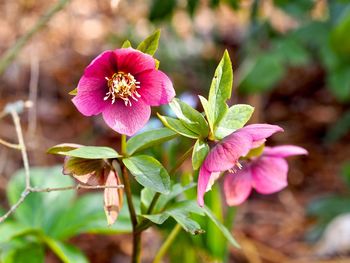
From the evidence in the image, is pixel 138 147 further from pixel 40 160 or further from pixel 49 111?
pixel 49 111

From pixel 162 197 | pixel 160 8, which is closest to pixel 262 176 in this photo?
→ pixel 162 197

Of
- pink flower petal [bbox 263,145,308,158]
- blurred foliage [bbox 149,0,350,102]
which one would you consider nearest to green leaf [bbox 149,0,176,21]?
blurred foliage [bbox 149,0,350,102]

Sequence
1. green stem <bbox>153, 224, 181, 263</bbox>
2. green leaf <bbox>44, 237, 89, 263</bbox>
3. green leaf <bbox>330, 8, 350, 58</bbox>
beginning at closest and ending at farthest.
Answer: green stem <bbox>153, 224, 181, 263</bbox>
green leaf <bbox>44, 237, 89, 263</bbox>
green leaf <bbox>330, 8, 350, 58</bbox>

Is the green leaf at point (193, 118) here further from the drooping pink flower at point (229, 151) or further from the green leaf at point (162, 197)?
the green leaf at point (162, 197)

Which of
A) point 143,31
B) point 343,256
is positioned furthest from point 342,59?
point 143,31

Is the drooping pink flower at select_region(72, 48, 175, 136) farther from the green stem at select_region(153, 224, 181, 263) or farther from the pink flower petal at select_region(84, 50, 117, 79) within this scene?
the green stem at select_region(153, 224, 181, 263)

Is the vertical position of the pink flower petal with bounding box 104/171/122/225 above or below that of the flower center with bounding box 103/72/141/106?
below

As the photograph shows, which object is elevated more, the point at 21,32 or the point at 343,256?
the point at 21,32
